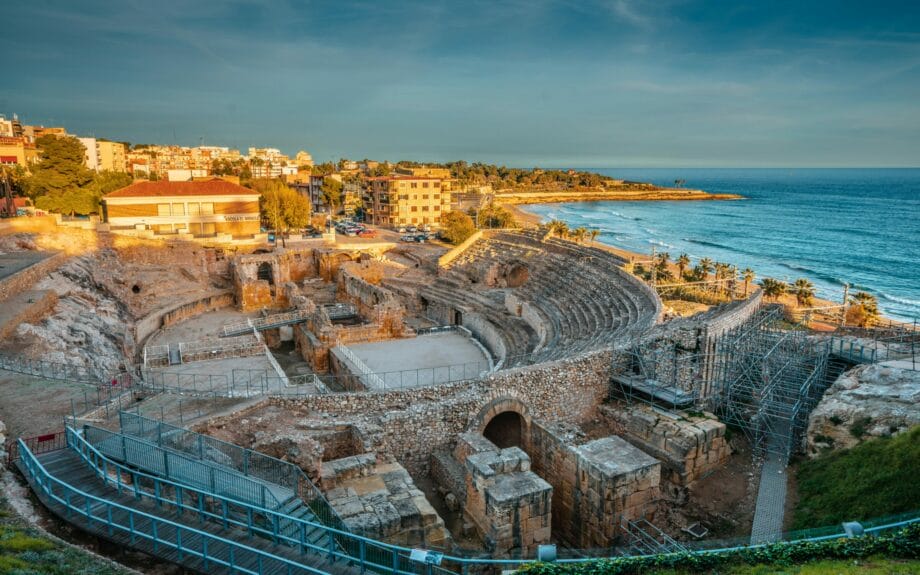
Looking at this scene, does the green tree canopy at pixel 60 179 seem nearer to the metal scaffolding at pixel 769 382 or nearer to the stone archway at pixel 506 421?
the stone archway at pixel 506 421

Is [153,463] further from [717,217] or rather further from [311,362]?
[717,217]

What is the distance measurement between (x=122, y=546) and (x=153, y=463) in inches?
84.3

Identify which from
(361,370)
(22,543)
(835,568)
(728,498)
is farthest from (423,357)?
(22,543)

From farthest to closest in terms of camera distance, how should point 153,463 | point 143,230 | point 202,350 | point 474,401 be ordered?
point 143,230 < point 202,350 < point 474,401 < point 153,463

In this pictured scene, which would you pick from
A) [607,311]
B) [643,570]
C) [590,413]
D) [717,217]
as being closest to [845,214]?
[717,217]

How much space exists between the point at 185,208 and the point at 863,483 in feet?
181

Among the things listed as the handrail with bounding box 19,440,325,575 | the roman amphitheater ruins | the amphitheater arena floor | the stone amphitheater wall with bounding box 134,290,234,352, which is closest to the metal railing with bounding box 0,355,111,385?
the roman amphitheater ruins

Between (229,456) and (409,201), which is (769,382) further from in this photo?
(409,201)

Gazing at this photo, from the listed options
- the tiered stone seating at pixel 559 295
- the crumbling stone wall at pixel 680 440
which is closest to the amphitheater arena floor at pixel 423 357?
the tiered stone seating at pixel 559 295

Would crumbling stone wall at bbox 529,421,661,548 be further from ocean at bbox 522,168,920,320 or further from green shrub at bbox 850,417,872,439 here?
ocean at bbox 522,168,920,320

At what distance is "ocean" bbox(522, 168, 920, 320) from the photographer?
196 ft

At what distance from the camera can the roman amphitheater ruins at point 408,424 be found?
10789mm

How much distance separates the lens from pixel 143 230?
48.0 metres

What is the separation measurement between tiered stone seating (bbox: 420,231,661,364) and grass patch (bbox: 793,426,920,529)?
320 inches
